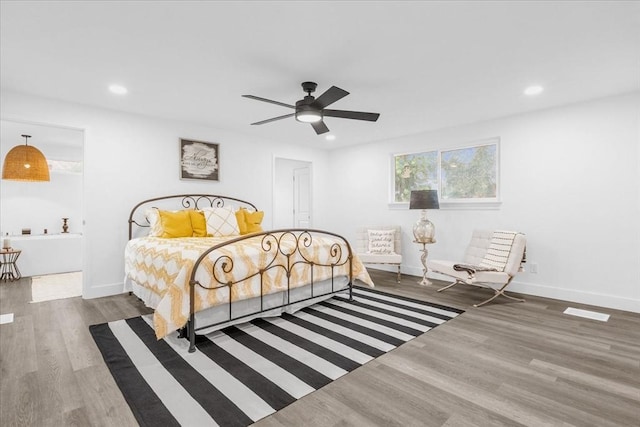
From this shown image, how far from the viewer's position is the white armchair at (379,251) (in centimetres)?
522

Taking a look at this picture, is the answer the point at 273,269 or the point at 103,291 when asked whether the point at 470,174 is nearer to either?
the point at 273,269

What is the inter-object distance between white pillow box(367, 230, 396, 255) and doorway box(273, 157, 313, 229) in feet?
6.82

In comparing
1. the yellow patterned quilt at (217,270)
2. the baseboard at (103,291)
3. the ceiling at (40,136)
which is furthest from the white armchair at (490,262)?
the ceiling at (40,136)

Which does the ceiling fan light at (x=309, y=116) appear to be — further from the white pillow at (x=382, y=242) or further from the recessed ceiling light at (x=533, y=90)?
the white pillow at (x=382, y=242)

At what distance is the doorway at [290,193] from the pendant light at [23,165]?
13.6ft

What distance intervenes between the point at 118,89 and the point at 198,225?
187cm

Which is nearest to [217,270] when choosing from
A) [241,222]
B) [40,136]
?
[241,222]

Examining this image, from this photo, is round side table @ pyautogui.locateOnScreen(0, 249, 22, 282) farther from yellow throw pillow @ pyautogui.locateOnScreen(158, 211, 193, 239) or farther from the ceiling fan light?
the ceiling fan light

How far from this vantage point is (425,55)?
2.80m

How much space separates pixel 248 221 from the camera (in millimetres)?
4980

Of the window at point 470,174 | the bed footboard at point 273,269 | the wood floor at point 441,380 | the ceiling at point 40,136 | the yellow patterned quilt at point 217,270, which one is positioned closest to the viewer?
the wood floor at point 441,380

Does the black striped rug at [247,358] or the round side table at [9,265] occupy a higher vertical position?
the round side table at [9,265]

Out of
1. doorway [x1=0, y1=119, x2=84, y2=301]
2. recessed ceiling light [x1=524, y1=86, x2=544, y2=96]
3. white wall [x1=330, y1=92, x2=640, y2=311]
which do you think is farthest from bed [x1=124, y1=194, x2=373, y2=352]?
recessed ceiling light [x1=524, y1=86, x2=544, y2=96]

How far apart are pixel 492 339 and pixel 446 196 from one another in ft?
9.43
